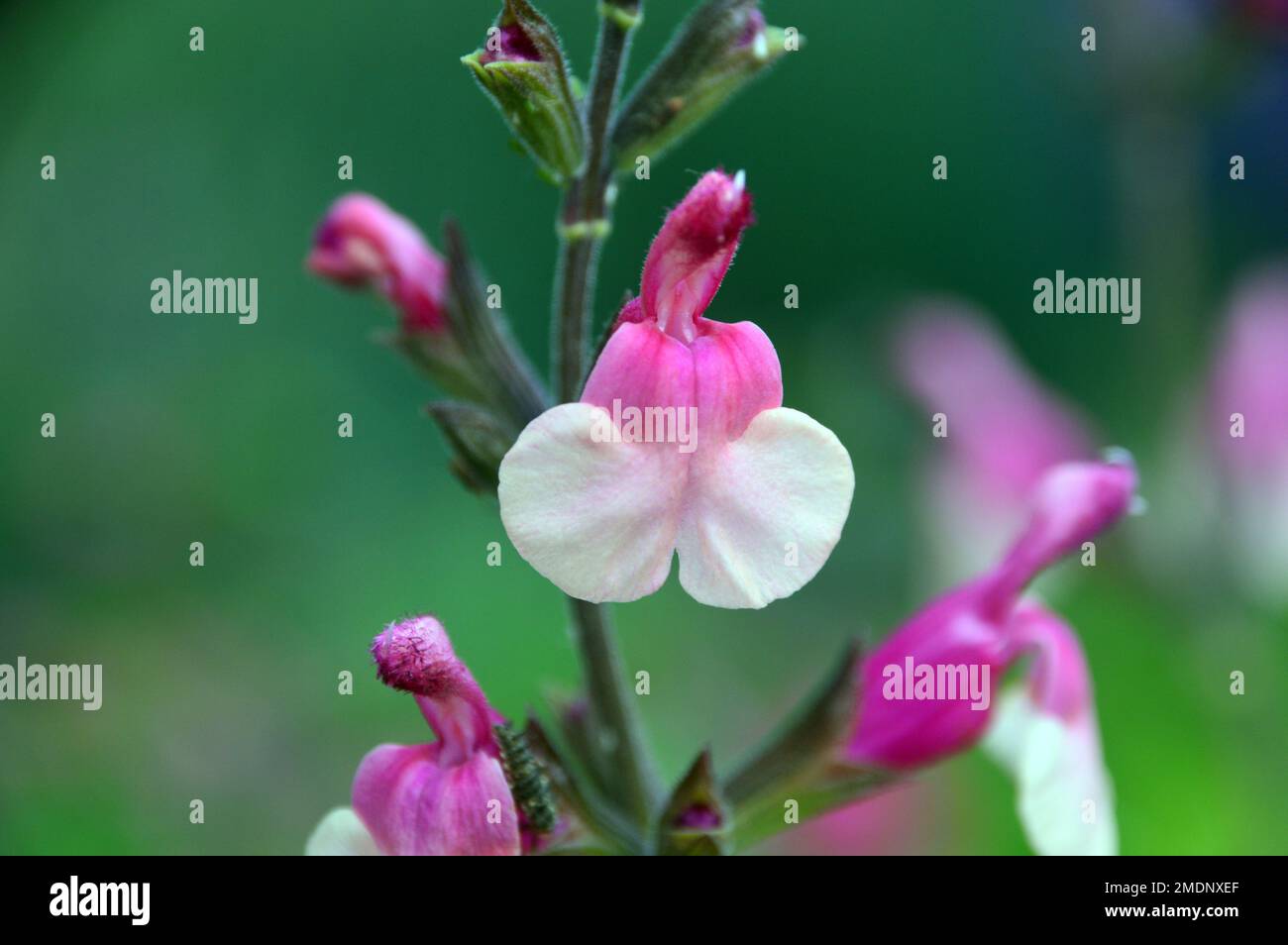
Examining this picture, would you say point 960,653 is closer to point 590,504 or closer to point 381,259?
point 590,504

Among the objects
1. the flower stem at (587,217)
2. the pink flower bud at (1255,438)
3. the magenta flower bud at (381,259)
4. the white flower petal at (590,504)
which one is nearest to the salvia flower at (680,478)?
the white flower petal at (590,504)

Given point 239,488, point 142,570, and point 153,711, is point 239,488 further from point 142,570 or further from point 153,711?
point 153,711

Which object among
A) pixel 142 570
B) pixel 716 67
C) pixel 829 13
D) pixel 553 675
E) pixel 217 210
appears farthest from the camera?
pixel 829 13

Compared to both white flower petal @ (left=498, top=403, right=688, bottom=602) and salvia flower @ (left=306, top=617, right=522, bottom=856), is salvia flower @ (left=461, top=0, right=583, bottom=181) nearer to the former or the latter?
white flower petal @ (left=498, top=403, right=688, bottom=602)

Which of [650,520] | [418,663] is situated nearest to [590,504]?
[650,520]
